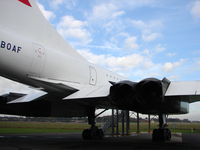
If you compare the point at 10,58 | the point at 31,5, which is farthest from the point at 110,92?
the point at 31,5

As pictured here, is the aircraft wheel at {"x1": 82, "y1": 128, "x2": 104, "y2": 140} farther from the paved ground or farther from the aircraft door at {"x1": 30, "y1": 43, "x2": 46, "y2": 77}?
the aircraft door at {"x1": 30, "y1": 43, "x2": 46, "y2": 77}

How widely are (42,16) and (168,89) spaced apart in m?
4.24

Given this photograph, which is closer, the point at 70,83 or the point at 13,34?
the point at 13,34

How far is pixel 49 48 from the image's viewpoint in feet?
26.1

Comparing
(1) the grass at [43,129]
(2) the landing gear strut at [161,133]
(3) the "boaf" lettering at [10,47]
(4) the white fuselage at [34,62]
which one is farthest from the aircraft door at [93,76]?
(1) the grass at [43,129]

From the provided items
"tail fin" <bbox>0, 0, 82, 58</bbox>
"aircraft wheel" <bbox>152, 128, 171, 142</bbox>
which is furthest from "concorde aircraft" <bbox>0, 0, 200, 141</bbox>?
"aircraft wheel" <bbox>152, 128, 171, 142</bbox>

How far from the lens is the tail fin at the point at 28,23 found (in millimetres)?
7141

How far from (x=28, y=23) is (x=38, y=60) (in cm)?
113

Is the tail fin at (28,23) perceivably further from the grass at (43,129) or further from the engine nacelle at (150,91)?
the grass at (43,129)

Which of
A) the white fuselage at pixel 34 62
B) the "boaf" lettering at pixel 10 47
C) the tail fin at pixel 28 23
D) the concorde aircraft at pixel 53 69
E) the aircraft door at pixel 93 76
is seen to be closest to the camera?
the "boaf" lettering at pixel 10 47

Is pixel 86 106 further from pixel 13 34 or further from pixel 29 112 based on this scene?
pixel 13 34

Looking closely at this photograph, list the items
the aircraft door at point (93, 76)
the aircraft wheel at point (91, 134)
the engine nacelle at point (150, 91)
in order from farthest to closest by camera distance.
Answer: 1. the aircraft wheel at point (91, 134)
2. the aircraft door at point (93, 76)
3. the engine nacelle at point (150, 91)

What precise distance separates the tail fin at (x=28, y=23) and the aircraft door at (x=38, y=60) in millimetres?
242

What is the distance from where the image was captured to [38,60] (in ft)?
24.5
